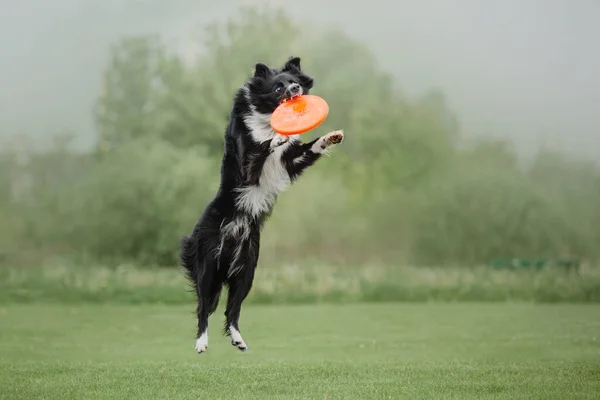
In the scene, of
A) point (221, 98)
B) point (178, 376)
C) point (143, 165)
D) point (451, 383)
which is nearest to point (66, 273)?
point (143, 165)

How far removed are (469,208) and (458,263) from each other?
1.59 metres

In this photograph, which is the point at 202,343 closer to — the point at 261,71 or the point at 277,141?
the point at 277,141

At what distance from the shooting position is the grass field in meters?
8.54

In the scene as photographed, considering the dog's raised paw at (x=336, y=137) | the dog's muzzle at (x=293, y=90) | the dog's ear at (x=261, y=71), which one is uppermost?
the dog's ear at (x=261, y=71)

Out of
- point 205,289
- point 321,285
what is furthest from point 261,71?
point 321,285

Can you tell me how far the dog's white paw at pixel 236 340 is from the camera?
19.3 feet

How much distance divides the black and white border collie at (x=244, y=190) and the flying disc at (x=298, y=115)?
0.56 feet

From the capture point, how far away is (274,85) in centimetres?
596

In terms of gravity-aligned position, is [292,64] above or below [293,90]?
above

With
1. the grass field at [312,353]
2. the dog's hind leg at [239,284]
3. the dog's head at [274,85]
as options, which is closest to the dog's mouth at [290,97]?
the dog's head at [274,85]

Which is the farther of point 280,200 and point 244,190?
point 280,200

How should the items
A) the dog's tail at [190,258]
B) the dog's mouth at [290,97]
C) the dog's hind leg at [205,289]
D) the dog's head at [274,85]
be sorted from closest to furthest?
1. the dog's mouth at [290,97]
2. the dog's head at [274,85]
3. the dog's hind leg at [205,289]
4. the dog's tail at [190,258]

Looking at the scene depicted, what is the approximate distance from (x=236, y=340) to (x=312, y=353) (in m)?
5.94

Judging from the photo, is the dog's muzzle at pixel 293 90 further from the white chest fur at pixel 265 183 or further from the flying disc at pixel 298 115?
the white chest fur at pixel 265 183
